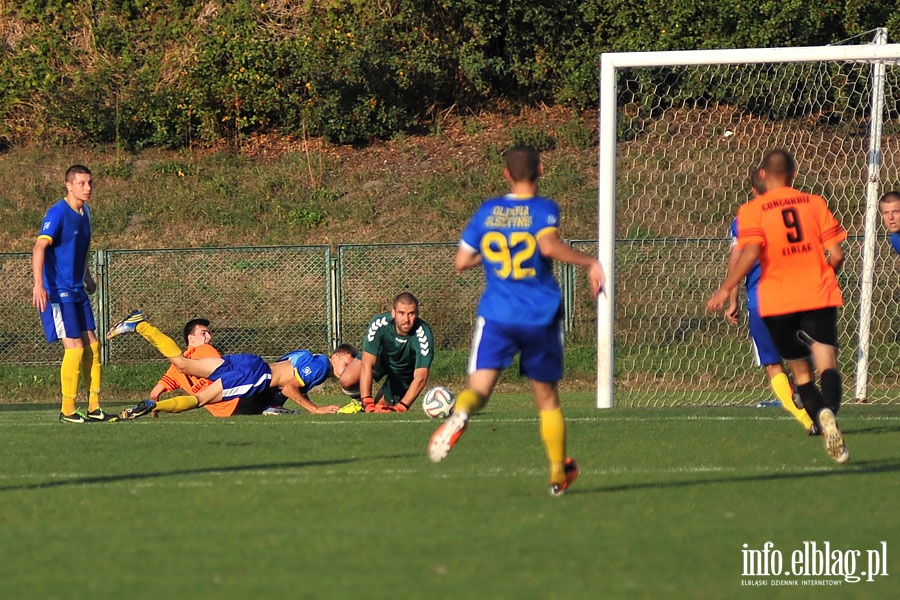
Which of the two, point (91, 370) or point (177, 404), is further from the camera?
point (177, 404)

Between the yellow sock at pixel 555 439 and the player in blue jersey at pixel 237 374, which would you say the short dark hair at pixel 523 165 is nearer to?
the yellow sock at pixel 555 439

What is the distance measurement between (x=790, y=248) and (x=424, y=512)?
2.98m

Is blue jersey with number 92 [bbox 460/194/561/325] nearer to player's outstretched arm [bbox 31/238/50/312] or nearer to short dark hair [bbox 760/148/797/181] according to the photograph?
short dark hair [bbox 760/148/797/181]

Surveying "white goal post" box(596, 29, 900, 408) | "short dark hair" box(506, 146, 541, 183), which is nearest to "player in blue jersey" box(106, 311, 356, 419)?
"white goal post" box(596, 29, 900, 408)

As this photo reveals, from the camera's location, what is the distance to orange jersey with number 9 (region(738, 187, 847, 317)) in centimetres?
782

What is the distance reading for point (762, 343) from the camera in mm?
10102

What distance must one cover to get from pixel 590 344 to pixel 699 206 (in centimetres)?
258

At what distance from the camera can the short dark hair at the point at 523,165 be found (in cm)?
663

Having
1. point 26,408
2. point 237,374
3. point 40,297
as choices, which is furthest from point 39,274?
point 26,408

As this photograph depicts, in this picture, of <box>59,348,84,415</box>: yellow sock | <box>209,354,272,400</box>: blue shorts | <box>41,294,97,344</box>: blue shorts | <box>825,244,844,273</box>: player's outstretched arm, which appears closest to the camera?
<box>825,244,844,273</box>: player's outstretched arm

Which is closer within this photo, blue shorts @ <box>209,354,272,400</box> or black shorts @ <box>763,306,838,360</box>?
black shorts @ <box>763,306,838,360</box>

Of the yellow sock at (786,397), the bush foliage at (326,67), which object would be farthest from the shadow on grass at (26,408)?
the bush foliage at (326,67)

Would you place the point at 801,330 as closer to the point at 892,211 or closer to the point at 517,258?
the point at 517,258

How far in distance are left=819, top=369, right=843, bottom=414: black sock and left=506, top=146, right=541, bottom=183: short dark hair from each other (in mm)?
2366
